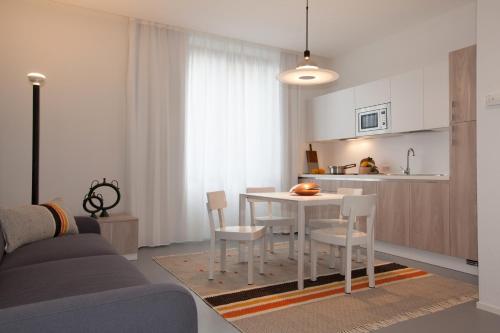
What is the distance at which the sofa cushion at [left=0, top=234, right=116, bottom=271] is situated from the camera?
2057mm

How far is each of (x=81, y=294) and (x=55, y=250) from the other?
1.06 m

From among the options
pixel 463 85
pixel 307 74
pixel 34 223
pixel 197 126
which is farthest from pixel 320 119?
pixel 34 223

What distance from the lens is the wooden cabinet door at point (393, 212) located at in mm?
3918

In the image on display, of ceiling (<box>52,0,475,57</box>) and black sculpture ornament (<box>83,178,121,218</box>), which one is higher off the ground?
ceiling (<box>52,0,475,57</box>)

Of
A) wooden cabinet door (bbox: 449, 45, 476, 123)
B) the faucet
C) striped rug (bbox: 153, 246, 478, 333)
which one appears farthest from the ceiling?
striped rug (bbox: 153, 246, 478, 333)

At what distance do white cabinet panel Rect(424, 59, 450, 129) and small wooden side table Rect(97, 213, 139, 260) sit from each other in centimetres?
342

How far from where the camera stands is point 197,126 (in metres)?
4.83

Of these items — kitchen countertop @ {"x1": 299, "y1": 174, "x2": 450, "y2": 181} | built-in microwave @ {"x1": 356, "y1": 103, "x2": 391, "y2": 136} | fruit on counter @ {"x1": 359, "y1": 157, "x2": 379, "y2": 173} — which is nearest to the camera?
kitchen countertop @ {"x1": 299, "y1": 174, "x2": 450, "y2": 181}

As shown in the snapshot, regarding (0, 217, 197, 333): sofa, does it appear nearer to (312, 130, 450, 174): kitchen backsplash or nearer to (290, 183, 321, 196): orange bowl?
(290, 183, 321, 196): orange bowl

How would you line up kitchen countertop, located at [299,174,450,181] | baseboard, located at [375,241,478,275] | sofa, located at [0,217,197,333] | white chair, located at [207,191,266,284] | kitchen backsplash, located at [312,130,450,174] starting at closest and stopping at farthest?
sofa, located at [0,217,197,333], white chair, located at [207,191,266,284], baseboard, located at [375,241,478,275], kitchen countertop, located at [299,174,450,181], kitchen backsplash, located at [312,130,450,174]

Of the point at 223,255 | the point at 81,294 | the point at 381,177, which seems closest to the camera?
the point at 81,294

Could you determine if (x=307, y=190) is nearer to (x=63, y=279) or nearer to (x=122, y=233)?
(x=122, y=233)

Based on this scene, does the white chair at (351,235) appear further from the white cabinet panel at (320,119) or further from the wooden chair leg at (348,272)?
the white cabinet panel at (320,119)

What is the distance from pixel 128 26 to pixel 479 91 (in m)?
3.85
